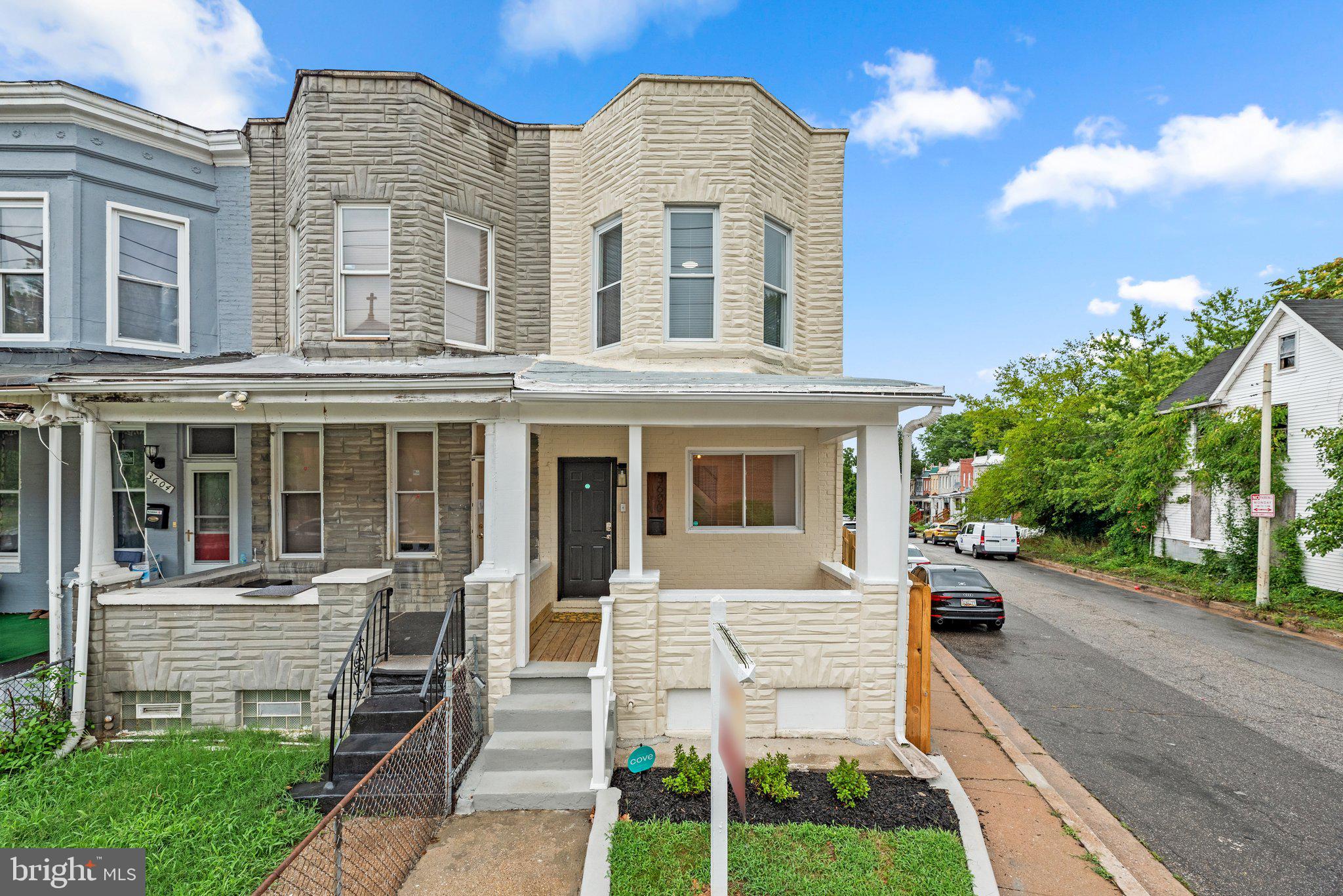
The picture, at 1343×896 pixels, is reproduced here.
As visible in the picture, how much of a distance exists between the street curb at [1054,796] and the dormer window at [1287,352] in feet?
47.9

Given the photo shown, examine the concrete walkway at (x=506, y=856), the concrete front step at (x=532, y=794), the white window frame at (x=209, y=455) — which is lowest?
the concrete walkway at (x=506, y=856)

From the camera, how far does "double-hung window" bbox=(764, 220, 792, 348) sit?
26.8 feet

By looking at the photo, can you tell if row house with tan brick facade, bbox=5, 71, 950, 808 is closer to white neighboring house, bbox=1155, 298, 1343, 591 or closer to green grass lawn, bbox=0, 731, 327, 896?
green grass lawn, bbox=0, 731, 327, 896

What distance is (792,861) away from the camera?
372 centimetres

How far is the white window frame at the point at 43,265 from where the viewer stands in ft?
24.0

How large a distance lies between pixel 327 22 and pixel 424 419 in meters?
10.5

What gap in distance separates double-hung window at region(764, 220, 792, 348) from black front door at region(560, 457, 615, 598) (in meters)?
3.10

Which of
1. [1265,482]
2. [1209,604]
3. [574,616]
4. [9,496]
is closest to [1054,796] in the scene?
[574,616]

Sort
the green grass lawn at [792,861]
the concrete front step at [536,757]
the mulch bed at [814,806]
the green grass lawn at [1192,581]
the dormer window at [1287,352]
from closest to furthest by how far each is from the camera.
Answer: the green grass lawn at [792,861] < the mulch bed at [814,806] < the concrete front step at [536,757] < the green grass lawn at [1192,581] < the dormer window at [1287,352]

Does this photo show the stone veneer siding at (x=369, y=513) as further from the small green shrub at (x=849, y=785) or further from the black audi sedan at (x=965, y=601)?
the black audi sedan at (x=965, y=601)

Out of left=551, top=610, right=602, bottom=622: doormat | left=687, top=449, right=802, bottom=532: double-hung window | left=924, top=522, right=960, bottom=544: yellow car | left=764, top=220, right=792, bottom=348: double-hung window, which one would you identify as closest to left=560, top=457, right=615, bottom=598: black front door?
left=551, top=610, right=602, bottom=622: doormat

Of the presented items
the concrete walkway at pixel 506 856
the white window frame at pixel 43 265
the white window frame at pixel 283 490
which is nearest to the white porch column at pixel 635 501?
the concrete walkway at pixel 506 856

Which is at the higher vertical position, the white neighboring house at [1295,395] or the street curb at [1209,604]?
the white neighboring house at [1295,395]

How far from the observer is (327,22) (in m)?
10.8
